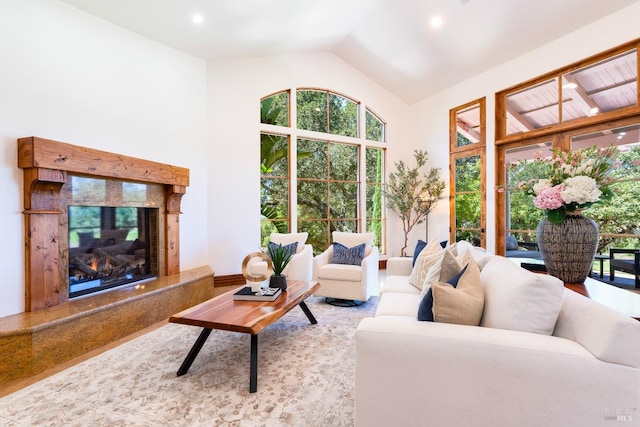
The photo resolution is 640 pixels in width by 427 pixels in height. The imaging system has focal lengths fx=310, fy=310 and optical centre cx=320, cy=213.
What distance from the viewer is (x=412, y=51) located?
5.00 m

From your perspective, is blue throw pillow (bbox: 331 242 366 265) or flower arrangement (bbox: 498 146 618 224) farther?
blue throw pillow (bbox: 331 242 366 265)

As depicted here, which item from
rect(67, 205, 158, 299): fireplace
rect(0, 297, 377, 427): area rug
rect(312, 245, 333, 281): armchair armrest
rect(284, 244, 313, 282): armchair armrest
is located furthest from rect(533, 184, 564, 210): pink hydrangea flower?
rect(67, 205, 158, 299): fireplace

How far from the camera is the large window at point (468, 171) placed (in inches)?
200

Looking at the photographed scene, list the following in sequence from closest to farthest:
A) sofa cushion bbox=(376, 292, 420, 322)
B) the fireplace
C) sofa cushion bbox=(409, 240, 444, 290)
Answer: sofa cushion bbox=(376, 292, 420, 322)
sofa cushion bbox=(409, 240, 444, 290)
the fireplace

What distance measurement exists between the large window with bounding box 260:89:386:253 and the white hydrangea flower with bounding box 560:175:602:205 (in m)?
4.17

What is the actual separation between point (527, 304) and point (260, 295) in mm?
1942

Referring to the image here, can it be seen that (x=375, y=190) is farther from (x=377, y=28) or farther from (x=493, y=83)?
(x=377, y=28)

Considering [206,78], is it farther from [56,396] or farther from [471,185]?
[471,185]

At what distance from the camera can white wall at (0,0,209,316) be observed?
2543mm

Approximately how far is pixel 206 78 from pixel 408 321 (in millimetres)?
4730

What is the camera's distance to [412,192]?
20.0ft

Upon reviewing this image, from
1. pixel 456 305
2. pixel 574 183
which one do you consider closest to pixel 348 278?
pixel 456 305

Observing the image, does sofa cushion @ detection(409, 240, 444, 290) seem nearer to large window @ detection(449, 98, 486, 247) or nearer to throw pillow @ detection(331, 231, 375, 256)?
throw pillow @ detection(331, 231, 375, 256)

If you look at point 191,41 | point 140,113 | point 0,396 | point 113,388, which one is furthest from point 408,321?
point 191,41
